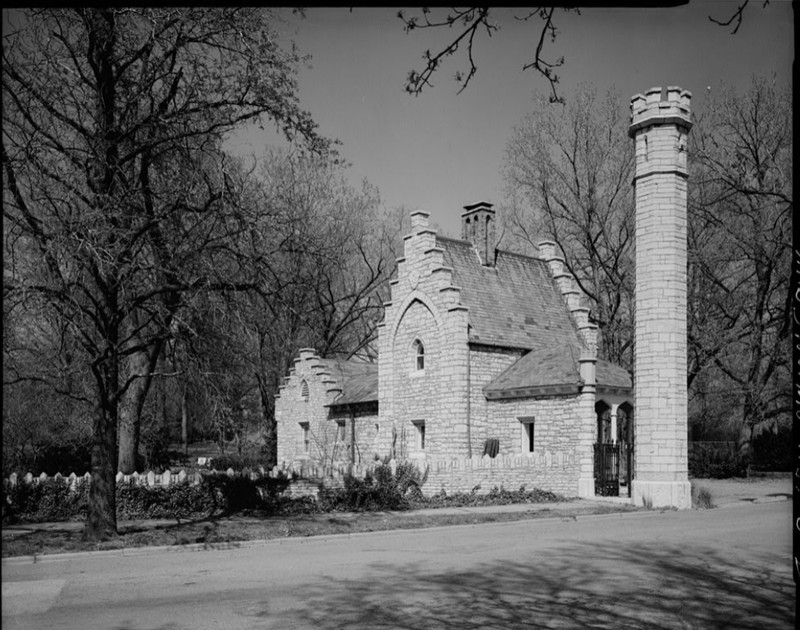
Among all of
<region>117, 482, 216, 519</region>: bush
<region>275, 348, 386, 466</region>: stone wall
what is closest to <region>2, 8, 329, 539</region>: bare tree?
<region>117, 482, 216, 519</region>: bush

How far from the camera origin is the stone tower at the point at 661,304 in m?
22.5

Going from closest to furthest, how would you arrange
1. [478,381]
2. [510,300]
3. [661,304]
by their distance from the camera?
[661,304] → [478,381] → [510,300]

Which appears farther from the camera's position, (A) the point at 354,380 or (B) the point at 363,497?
(A) the point at 354,380

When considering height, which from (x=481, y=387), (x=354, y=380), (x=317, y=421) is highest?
(x=354, y=380)

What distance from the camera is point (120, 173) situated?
15758 mm

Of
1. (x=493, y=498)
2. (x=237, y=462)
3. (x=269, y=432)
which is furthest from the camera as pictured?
(x=269, y=432)

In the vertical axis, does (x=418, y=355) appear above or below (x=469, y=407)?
above

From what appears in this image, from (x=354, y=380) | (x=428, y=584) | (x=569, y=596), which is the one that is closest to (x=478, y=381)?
(x=354, y=380)

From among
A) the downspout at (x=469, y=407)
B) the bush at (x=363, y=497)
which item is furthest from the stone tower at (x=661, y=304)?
the downspout at (x=469, y=407)

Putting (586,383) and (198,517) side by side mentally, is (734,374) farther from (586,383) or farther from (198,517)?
(198,517)

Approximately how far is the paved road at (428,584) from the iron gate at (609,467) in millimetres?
8870

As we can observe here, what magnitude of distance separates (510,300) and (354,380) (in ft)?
29.7

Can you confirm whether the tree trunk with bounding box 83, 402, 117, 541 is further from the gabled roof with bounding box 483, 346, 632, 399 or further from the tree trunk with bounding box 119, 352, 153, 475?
the gabled roof with bounding box 483, 346, 632, 399

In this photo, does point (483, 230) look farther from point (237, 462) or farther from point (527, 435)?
point (237, 462)
